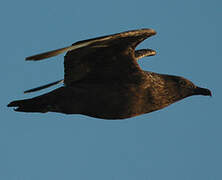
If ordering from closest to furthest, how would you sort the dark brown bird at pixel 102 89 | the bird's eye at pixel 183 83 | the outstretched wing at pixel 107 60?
1. the outstretched wing at pixel 107 60
2. the dark brown bird at pixel 102 89
3. the bird's eye at pixel 183 83

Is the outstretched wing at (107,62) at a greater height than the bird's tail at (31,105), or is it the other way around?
the outstretched wing at (107,62)

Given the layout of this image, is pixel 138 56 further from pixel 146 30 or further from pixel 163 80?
pixel 146 30

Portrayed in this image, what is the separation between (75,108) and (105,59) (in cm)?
103

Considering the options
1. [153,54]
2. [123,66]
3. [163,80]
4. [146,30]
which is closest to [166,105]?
[163,80]

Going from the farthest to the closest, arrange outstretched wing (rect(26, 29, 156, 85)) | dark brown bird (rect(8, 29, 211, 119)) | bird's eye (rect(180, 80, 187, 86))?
bird's eye (rect(180, 80, 187, 86))
dark brown bird (rect(8, 29, 211, 119))
outstretched wing (rect(26, 29, 156, 85))

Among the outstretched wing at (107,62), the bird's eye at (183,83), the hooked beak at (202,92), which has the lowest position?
the hooked beak at (202,92)

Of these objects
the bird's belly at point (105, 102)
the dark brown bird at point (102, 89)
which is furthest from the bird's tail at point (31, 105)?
the bird's belly at point (105, 102)

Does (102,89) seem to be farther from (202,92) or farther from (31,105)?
(202,92)

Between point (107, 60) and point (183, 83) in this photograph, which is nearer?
point (107, 60)

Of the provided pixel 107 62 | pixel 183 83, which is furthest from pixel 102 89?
pixel 183 83

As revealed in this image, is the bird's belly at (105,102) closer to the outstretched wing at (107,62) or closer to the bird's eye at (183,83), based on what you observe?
the outstretched wing at (107,62)

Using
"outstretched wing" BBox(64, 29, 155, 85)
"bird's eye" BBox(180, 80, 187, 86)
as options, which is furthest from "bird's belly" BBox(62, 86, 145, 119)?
"bird's eye" BBox(180, 80, 187, 86)

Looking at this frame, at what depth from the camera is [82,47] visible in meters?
9.34

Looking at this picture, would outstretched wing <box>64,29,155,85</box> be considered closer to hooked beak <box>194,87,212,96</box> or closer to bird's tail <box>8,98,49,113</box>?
bird's tail <box>8,98,49,113</box>
